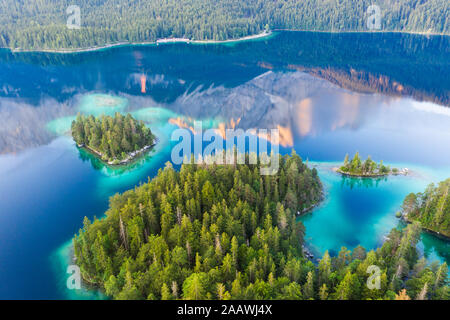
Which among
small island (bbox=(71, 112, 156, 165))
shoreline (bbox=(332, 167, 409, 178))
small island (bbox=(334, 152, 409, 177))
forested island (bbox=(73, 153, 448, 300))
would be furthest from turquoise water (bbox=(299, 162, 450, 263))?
small island (bbox=(71, 112, 156, 165))

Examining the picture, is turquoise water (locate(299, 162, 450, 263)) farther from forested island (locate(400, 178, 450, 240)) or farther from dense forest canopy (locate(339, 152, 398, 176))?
forested island (locate(400, 178, 450, 240))

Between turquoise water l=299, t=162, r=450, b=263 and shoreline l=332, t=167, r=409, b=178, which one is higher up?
shoreline l=332, t=167, r=409, b=178

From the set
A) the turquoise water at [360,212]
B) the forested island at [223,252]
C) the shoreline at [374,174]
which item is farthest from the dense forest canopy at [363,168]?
the forested island at [223,252]

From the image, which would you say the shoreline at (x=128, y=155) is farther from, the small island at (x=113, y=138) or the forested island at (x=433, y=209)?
the forested island at (x=433, y=209)

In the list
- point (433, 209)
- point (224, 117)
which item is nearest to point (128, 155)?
point (224, 117)

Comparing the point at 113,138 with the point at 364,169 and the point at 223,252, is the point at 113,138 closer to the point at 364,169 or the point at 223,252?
the point at 223,252

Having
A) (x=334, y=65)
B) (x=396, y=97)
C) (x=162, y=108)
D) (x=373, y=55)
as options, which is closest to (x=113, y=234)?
(x=162, y=108)

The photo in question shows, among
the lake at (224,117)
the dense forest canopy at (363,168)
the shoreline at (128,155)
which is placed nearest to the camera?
the lake at (224,117)
